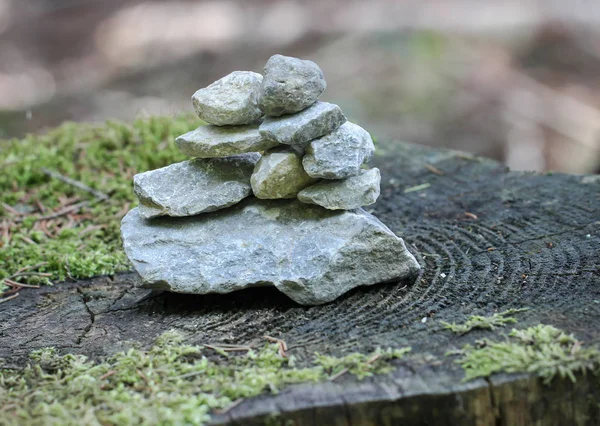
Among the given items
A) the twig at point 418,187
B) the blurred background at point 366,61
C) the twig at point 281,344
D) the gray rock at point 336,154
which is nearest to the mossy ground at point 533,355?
the twig at point 281,344

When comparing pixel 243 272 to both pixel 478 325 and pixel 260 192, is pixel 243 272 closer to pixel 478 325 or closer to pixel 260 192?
pixel 260 192

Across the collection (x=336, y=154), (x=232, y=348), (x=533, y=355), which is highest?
(x=336, y=154)

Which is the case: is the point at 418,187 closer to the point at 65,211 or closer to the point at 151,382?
the point at 65,211

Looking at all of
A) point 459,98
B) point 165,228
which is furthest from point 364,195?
point 459,98

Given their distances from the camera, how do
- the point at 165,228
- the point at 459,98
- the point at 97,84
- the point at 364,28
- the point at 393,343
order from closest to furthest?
1. the point at 393,343
2. the point at 165,228
3. the point at 459,98
4. the point at 97,84
5. the point at 364,28

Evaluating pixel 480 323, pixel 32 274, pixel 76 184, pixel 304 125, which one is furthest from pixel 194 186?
pixel 76 184

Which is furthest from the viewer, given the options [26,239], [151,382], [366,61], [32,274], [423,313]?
[366,61]
